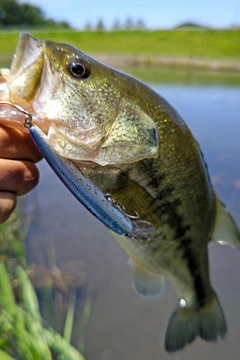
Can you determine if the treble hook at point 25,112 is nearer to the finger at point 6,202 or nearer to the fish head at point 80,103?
the fish head at point 80,103

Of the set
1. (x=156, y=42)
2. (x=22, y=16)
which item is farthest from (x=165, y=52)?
(x=22, y=16)

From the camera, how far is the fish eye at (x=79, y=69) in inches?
46.1

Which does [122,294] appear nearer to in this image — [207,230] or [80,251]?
[80,251]

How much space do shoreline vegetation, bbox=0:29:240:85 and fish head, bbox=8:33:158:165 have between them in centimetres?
1487

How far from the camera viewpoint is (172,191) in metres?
1.35

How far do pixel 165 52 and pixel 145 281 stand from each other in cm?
2491

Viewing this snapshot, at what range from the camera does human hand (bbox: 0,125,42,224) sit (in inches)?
46.3

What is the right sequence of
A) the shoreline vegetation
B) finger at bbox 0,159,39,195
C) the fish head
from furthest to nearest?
the shoreline vegetation
finger at bbox 0,159,39,195
the fish head

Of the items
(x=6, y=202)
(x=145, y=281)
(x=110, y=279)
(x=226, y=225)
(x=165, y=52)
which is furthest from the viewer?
(x=165, y=52)

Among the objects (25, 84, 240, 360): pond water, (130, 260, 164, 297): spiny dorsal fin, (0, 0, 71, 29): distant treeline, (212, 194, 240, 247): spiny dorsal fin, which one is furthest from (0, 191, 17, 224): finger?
(0, 0, 71, 29): distant treeline

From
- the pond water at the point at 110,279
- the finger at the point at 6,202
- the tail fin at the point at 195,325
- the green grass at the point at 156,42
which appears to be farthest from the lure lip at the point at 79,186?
the green grass at the point at 156,42

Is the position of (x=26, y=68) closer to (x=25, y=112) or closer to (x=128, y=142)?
(x=25, y=112)

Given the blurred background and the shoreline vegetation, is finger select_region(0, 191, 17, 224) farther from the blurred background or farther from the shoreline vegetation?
the shoreline vegetation

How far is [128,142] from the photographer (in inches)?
47.8
